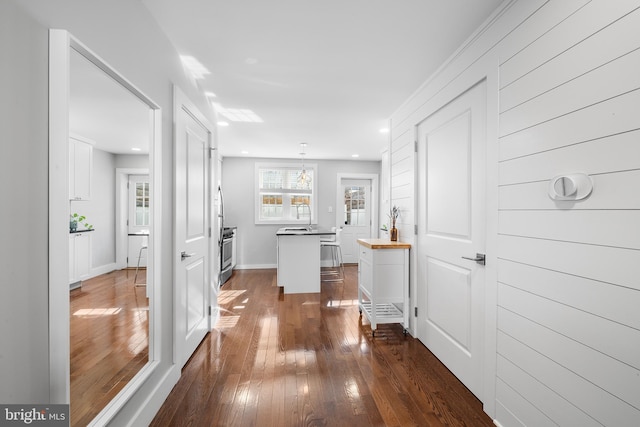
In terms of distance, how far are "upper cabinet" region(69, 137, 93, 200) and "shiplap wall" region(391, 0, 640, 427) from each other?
207cm

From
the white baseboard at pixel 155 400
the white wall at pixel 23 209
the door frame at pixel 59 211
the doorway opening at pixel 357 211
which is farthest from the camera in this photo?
the doorway opening at pixel 357 211

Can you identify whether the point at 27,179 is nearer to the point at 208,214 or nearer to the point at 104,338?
the point at 104,338

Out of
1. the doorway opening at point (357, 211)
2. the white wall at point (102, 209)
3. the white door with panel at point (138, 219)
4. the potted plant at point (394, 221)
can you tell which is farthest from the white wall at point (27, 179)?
the doorway opening at point (357, 211)

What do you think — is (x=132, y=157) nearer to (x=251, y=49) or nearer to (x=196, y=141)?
(x=196, y=141)

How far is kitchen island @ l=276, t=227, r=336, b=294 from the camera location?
4.30 m

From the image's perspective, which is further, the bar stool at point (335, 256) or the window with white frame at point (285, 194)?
the window with white frame at point (285, 194)

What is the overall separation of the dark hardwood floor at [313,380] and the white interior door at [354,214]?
3286 mm

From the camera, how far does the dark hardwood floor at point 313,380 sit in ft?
5.56

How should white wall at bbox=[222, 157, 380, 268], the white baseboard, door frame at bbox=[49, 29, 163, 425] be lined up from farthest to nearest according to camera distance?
white wall at bbox=[222, 157, 380, 268]
the white baseboard
door frame at bbox=[49, 29, 163, 425]

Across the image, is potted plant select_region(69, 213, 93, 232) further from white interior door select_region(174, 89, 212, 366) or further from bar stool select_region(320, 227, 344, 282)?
bar stool select_region(320, 227, 344, 282)

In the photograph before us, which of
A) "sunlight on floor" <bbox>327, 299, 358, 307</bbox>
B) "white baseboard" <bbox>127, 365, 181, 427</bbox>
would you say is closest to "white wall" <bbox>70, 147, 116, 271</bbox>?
"white baseboard" <bbox>127, 365, 181, 427</bbox>

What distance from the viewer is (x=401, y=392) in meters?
1.93

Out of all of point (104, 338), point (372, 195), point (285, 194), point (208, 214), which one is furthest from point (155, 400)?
point (372, 195)

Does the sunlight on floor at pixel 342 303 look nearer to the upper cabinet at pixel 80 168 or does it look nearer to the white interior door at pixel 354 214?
the white interior door at pixel 354 214
